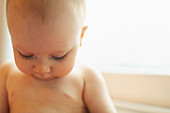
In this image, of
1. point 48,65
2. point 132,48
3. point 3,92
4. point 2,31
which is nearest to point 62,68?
point 48,65

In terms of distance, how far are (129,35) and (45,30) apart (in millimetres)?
476

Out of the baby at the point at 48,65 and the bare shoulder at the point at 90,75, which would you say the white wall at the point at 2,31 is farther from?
the bare shoulder at the point at 90,75

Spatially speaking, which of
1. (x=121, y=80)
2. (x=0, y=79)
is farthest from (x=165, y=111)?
(x=0, y=79)

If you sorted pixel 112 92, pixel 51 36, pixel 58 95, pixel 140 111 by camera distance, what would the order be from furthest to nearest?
pixel 112 92, pixel 140 111, pixel 58 95, pixel 51 36

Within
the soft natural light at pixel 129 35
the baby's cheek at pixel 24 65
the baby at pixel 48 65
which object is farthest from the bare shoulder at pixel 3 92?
the soft natural light at pixel 129 35

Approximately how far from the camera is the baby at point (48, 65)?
49 centimetres

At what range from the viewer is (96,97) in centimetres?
66

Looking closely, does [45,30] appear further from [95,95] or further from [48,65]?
[95,95]

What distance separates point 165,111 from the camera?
0.72 meters

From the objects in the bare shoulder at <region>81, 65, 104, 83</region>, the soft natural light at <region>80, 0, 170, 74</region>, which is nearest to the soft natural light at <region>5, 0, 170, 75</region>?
the soft natural light at <region>80, 0, 170, 74</region>

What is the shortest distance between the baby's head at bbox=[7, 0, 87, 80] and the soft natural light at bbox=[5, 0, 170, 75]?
367mm

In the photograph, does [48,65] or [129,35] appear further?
[129,35]

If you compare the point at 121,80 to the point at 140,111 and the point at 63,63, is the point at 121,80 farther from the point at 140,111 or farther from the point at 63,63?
the point at 63,63

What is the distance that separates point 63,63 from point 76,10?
147mm
